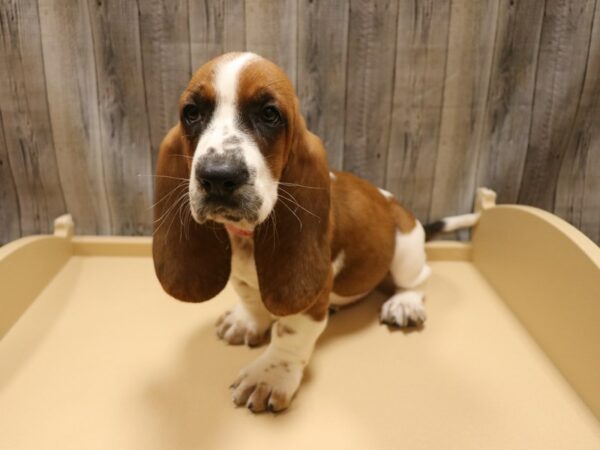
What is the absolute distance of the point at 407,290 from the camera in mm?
1909

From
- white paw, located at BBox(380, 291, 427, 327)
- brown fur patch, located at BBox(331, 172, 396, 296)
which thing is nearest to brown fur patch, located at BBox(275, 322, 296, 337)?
brown fur patch, located at BBox(331, 172, 396, 296)

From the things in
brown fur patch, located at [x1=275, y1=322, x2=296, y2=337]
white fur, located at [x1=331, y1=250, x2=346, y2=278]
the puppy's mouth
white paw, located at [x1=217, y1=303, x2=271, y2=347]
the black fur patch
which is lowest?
white paw, located at [x1=217, y1=303, x2=271, y2=347]

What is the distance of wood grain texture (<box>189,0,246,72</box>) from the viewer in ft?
6.23

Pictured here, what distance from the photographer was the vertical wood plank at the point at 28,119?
1.94 m

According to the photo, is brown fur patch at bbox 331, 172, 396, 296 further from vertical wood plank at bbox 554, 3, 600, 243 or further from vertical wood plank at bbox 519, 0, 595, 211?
vertical wood plank at bbox 554, 3, 600, 243

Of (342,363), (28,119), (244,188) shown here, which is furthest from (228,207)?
(28,119)

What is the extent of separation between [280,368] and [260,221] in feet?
1.74

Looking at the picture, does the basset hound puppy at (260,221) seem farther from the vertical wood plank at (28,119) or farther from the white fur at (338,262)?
the vertical wood plank at (28,119)

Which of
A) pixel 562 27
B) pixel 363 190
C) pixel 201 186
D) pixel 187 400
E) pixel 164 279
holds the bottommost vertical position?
pixel 187 400

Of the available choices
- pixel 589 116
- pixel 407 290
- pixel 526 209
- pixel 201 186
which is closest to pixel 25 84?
pixel 201 186

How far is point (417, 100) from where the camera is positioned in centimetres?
204

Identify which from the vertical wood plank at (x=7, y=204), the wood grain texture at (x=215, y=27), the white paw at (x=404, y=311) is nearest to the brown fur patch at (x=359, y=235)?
the white paw at (x=404, y=311)

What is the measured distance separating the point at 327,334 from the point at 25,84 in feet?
5.05

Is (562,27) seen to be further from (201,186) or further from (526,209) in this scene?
(201,186)
